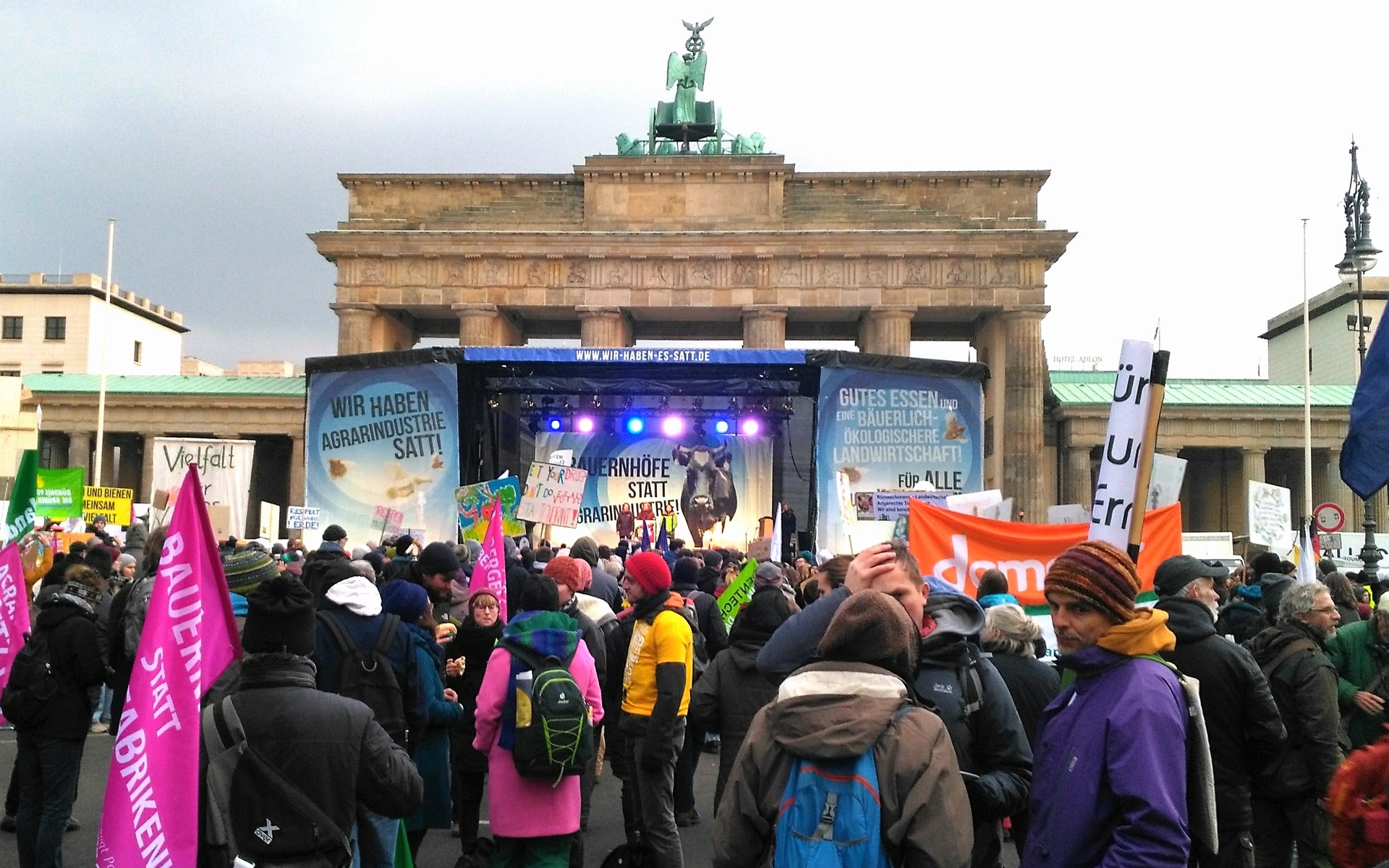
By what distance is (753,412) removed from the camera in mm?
28359

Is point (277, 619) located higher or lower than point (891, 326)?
lower

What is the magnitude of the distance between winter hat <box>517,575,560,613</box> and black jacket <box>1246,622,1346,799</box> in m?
3.49

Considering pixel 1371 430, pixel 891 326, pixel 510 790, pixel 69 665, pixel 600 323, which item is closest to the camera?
pixel 1371 430

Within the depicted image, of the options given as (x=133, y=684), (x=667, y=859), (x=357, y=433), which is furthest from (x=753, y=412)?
(x=133, y=684)

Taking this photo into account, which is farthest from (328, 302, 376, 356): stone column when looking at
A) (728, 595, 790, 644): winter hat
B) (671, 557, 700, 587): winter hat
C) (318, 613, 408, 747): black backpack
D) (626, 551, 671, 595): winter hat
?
(318, 613, 408, 747): black backpack

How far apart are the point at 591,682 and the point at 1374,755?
3.94m

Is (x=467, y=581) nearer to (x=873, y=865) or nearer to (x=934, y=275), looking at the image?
(x=873, y=865)

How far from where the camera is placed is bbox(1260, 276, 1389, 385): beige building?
61156mm

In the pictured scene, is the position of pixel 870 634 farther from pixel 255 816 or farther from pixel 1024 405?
pixel 1024 405

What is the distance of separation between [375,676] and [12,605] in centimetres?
318

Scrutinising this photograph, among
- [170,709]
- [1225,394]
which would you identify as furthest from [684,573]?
[1225,394]

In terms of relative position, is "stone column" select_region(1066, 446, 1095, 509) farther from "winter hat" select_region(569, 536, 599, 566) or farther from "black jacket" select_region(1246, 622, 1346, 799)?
"black jacket" select_region(1246, 622, 1346, 799)

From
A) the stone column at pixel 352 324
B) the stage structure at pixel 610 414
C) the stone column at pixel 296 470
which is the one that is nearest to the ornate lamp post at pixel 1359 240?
the stage structure at pixel 610 414

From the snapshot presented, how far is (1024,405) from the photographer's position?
44062mm
